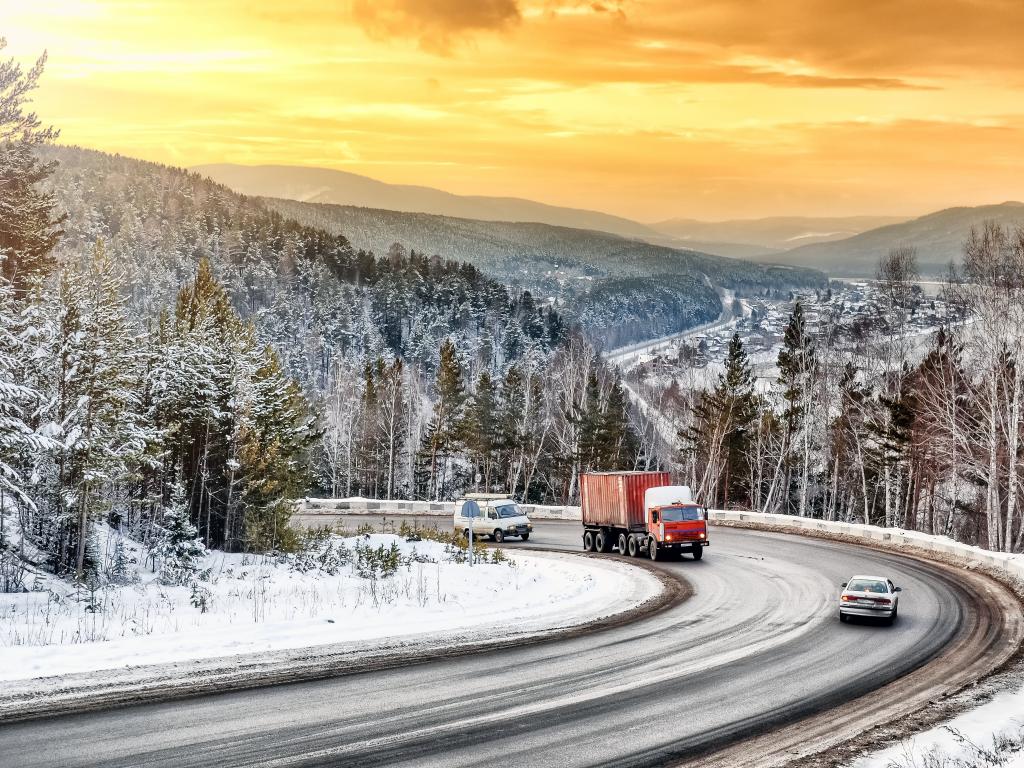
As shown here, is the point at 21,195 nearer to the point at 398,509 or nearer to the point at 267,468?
the point at 267,468

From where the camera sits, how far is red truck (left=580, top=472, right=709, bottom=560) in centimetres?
3681

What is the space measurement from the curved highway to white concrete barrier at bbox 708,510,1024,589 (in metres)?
8.42

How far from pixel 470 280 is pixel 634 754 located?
606ft

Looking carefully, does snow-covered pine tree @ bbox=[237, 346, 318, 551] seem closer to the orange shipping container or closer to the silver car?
the orange shipping container

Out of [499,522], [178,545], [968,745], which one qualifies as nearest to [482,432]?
[499,522]

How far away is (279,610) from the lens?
21.2m

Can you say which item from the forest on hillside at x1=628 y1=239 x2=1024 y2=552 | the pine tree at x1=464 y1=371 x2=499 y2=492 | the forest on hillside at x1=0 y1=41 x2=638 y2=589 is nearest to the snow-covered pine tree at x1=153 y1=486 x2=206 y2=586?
the forest on hillside at x1=0 y1=41 x2=638 y2=589

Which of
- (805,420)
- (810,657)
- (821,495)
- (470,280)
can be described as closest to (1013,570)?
(810,657)

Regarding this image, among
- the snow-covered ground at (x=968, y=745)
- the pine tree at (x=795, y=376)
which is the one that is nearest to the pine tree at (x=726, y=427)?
the pine tree at (x=795, y=376)

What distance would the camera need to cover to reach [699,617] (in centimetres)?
2386

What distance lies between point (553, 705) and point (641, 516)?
82.5ft

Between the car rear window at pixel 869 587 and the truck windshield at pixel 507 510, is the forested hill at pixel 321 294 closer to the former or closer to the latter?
the truck windshield at pixel 507 510

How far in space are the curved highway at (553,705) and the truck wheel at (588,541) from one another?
17810 mm

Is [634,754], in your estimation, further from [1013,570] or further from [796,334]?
[796,334]
